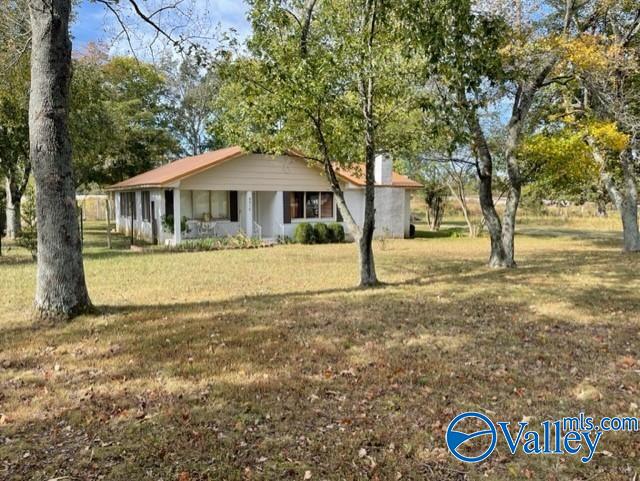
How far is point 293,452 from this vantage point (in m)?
3.09

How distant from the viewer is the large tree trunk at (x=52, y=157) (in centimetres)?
589

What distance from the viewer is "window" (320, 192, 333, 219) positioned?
67.5 feet

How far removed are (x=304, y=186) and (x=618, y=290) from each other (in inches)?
519

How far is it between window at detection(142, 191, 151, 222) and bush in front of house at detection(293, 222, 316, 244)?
21.2 ft

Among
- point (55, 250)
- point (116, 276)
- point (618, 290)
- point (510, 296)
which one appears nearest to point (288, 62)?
point (55, 250)

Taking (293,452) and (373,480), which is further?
(293,452)

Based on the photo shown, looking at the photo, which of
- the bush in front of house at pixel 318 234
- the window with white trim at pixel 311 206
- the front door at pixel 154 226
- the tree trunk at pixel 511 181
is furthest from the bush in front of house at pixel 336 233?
the tree trunk at pixel 511 181

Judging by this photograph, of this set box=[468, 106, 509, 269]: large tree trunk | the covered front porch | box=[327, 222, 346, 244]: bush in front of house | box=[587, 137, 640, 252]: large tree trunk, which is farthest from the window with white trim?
box=[587, 137, 640, 252]: large tree trunk

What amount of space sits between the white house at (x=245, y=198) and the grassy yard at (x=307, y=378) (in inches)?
364

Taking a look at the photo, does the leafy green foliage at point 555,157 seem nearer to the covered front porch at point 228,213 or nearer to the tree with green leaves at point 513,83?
the tree with green leaves at point 513,83

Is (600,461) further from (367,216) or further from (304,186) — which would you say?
(304,186)

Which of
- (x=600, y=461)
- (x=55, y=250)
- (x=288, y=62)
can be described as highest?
(x=288, y=62)

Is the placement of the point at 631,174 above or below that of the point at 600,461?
above

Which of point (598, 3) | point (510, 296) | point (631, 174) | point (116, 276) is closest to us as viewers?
point (510, 296)
